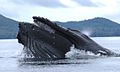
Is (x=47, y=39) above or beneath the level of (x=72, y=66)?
above

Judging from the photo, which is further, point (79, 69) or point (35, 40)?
point (35, 40)

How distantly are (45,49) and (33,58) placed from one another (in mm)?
2016

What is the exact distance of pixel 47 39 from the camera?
141 ft

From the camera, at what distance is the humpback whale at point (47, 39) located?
42.9 m

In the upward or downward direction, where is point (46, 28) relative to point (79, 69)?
upward

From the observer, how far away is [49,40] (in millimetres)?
42969

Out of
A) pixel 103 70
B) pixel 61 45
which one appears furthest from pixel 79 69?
pixel 61 45

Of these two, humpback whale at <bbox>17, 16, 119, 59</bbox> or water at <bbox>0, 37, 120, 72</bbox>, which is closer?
water at <bbox>0, 37, 120, 72</bbox>

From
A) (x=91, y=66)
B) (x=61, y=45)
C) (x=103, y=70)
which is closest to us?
(x=103, y=70)

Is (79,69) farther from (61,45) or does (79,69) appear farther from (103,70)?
(61,45)

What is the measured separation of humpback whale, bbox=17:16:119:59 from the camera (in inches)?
1689

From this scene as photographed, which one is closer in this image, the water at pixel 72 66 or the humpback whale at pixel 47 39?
the water at pixel 72 66

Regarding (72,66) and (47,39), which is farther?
(47,39)

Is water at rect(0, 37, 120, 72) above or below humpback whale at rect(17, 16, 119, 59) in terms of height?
below
